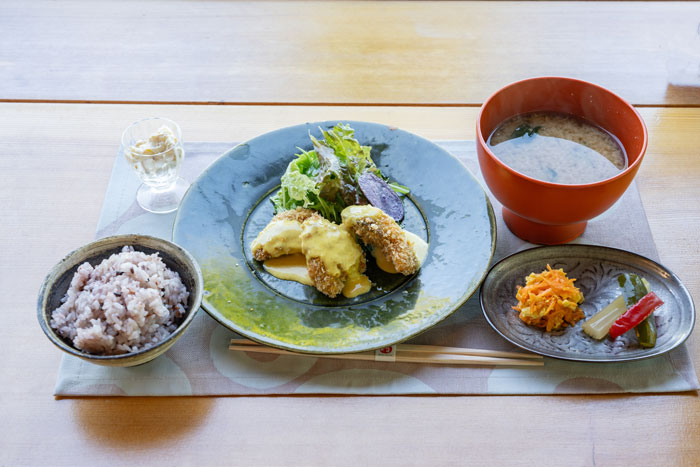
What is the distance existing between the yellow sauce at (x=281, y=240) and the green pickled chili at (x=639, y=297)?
2.63 feet

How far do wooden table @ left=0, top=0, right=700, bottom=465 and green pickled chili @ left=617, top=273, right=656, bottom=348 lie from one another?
0.13 meters

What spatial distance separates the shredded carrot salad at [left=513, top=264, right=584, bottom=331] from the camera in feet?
4.71

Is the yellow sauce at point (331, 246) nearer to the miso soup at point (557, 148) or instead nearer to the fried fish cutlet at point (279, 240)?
the fried fish cutlet at point (279, 240)

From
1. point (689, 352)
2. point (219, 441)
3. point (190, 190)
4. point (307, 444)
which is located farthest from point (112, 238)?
point (689, 352)

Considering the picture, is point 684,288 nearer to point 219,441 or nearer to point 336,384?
point 336,384

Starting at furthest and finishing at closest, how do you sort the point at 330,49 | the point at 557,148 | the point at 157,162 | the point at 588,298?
the point at 330,49
the point at 157,162
the point at 557,148
the point at 588,298

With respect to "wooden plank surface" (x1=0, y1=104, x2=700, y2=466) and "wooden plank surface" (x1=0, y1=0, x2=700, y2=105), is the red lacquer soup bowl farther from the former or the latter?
"wooden plank surface" (x1=0, y1=0, x2=700, y2=105)

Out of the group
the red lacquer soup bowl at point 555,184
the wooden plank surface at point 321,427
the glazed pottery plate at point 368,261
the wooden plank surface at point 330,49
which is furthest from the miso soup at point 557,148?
the wooden plank surface at point 330,49

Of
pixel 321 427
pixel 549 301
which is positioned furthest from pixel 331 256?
pixel 549 301

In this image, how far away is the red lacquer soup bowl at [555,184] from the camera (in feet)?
4.91

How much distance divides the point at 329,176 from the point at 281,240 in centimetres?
22

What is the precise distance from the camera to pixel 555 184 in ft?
4.83

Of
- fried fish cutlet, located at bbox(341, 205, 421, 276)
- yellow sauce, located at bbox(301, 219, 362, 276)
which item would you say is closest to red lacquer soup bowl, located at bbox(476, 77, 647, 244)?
fried fish cutlet, located at bbox(341, 205, 421, 276)

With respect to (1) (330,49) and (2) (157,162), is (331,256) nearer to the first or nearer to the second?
(2) (157,162)
